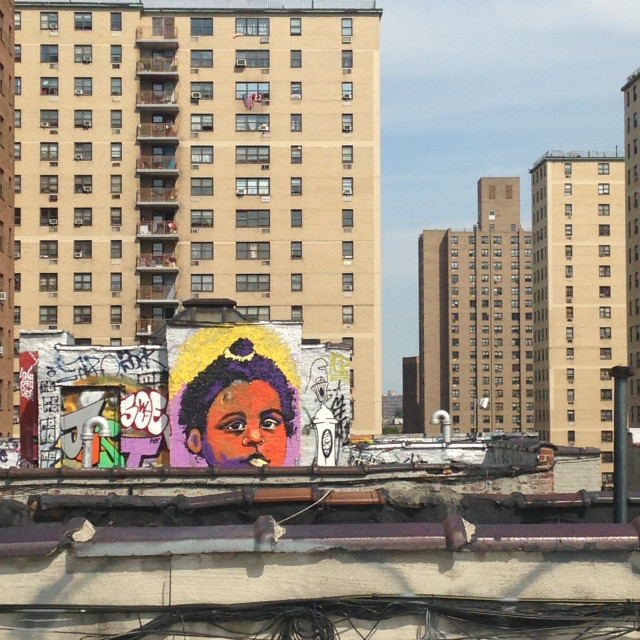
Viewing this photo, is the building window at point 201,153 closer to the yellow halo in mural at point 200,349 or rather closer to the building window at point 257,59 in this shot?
the building window at point 257,59

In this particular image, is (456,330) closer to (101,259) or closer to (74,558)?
(101,259)

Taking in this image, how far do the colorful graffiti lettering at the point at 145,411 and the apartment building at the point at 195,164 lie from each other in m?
51.3

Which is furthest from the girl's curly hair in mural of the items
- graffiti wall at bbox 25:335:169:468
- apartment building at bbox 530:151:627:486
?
apartment building at bbox 530:151:627:486

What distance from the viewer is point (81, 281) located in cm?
8556

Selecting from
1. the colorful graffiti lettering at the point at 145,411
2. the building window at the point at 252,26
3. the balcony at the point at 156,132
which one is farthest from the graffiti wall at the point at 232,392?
the building window at the point at 252,26

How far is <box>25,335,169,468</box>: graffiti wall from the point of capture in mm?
33781

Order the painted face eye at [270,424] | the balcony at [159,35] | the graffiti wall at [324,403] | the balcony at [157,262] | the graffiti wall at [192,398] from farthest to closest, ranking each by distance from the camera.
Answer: the balcony at [159,35] < the balcony at [157,262] < the graffiti wall at [324,403] < the painted face eye at [270,424] < the graffiti wall at [192,398]

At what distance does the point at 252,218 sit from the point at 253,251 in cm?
300

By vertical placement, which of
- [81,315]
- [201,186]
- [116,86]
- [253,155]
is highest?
[116,86]

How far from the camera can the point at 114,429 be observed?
34.0m

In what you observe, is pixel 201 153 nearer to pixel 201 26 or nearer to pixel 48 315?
pixel 201 26

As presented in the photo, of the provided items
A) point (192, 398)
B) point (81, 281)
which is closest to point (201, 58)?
point (81, 281)

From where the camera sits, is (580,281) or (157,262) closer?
(157,262)

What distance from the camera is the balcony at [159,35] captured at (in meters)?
85.7
